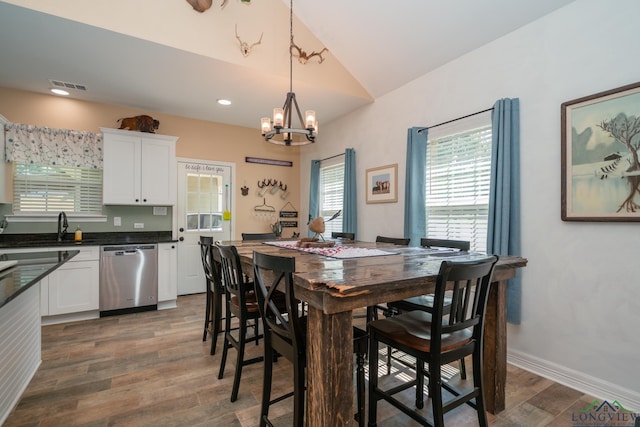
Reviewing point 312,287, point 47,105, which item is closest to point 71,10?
point 47,105

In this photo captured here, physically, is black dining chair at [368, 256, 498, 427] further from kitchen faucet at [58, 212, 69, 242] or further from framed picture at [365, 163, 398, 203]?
kitchen faucet at [58, 212, 69, 242]

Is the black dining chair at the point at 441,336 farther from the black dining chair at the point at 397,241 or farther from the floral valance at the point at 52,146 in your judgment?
the floral valance at the point at 52,146

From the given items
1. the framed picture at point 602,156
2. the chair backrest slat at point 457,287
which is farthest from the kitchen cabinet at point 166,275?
the framed picture at point 602,156

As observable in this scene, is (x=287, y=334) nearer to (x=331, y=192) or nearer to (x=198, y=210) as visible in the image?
(x=331, y=192)

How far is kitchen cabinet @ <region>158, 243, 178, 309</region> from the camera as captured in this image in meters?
3.85

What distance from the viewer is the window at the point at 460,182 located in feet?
9.25

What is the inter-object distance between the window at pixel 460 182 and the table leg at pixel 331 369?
2.21 m

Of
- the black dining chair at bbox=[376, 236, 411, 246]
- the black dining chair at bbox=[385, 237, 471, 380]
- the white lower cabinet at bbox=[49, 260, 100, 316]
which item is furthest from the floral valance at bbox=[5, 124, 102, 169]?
the black dining chair at bbox=[385, 237, 471, 380]

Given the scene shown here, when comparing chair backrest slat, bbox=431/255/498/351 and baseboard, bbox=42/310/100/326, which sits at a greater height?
chair backrest slat, bbox=431/255/498/351

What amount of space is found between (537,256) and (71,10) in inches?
166

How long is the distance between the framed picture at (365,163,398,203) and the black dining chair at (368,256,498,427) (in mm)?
2158

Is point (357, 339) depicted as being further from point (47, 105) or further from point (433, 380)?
point (47, 105)

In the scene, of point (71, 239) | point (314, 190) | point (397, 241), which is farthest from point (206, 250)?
point (314, 190)

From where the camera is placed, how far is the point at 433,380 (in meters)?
1.29
